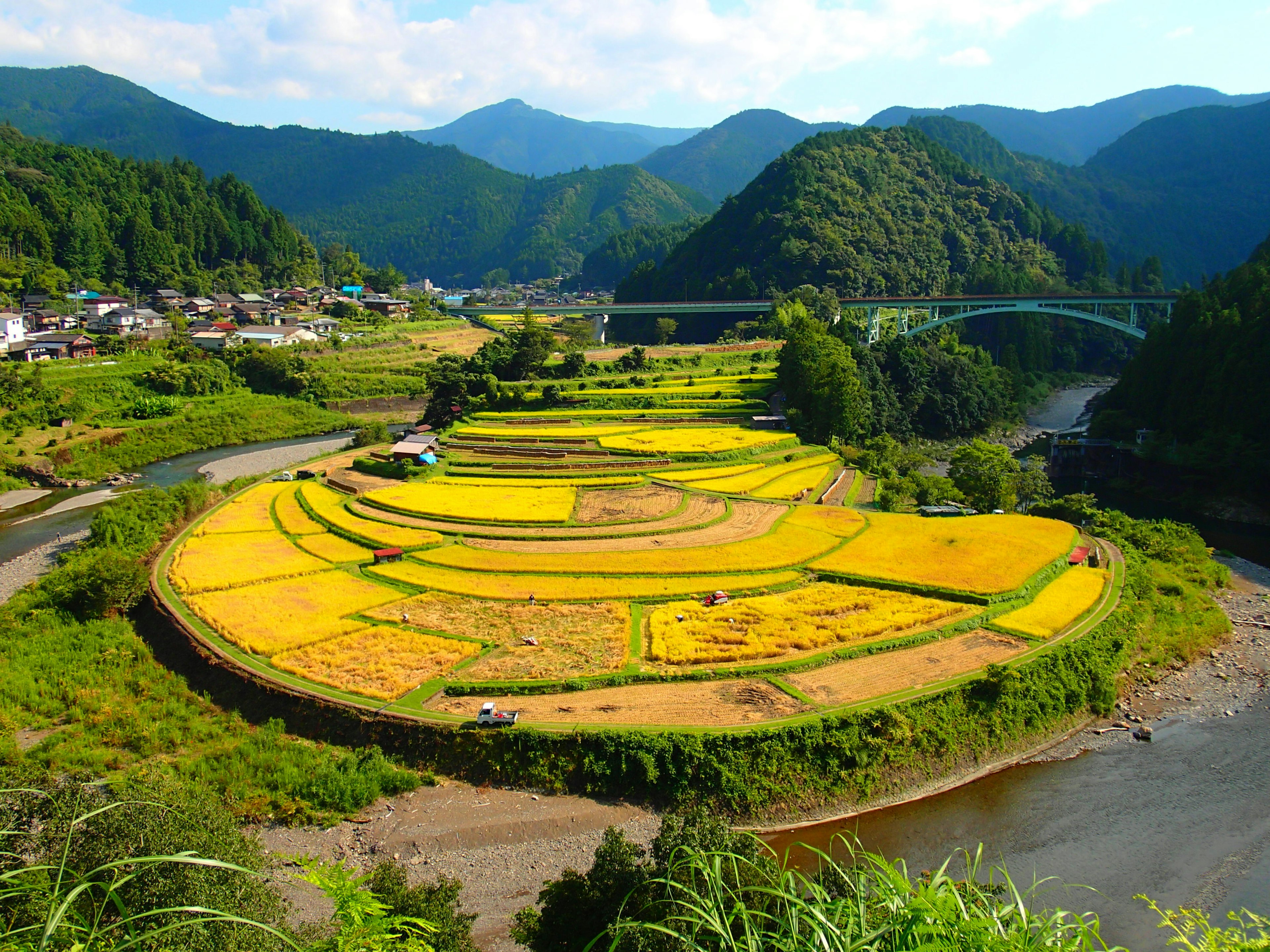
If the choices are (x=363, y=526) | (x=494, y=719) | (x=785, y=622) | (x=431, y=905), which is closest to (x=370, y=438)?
(x=363, y=526)

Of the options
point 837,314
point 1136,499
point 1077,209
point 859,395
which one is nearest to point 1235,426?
point 1136,499

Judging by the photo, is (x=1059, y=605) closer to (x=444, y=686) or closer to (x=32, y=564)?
(x=444, y=686)

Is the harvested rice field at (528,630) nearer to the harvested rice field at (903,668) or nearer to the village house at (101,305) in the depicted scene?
the harvested rice field at (903,668)

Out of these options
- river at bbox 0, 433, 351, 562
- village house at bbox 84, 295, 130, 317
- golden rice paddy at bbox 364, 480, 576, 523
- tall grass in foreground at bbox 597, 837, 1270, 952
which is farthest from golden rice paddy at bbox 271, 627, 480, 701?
village house at bbox 84, 295, 130, 317

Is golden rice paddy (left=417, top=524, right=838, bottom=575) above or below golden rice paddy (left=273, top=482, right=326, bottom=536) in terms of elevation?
above

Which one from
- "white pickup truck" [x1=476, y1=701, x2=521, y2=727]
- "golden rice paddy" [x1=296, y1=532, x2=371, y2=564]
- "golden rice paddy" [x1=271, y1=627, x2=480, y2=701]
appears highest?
"white pickup truck" [x1=476, y1=701, x2=521, y2=727]

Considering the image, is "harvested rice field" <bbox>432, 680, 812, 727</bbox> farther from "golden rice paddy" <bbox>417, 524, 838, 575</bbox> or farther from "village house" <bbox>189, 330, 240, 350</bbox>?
"village house" <bbox>189, 330, 240, 350</bbox>
